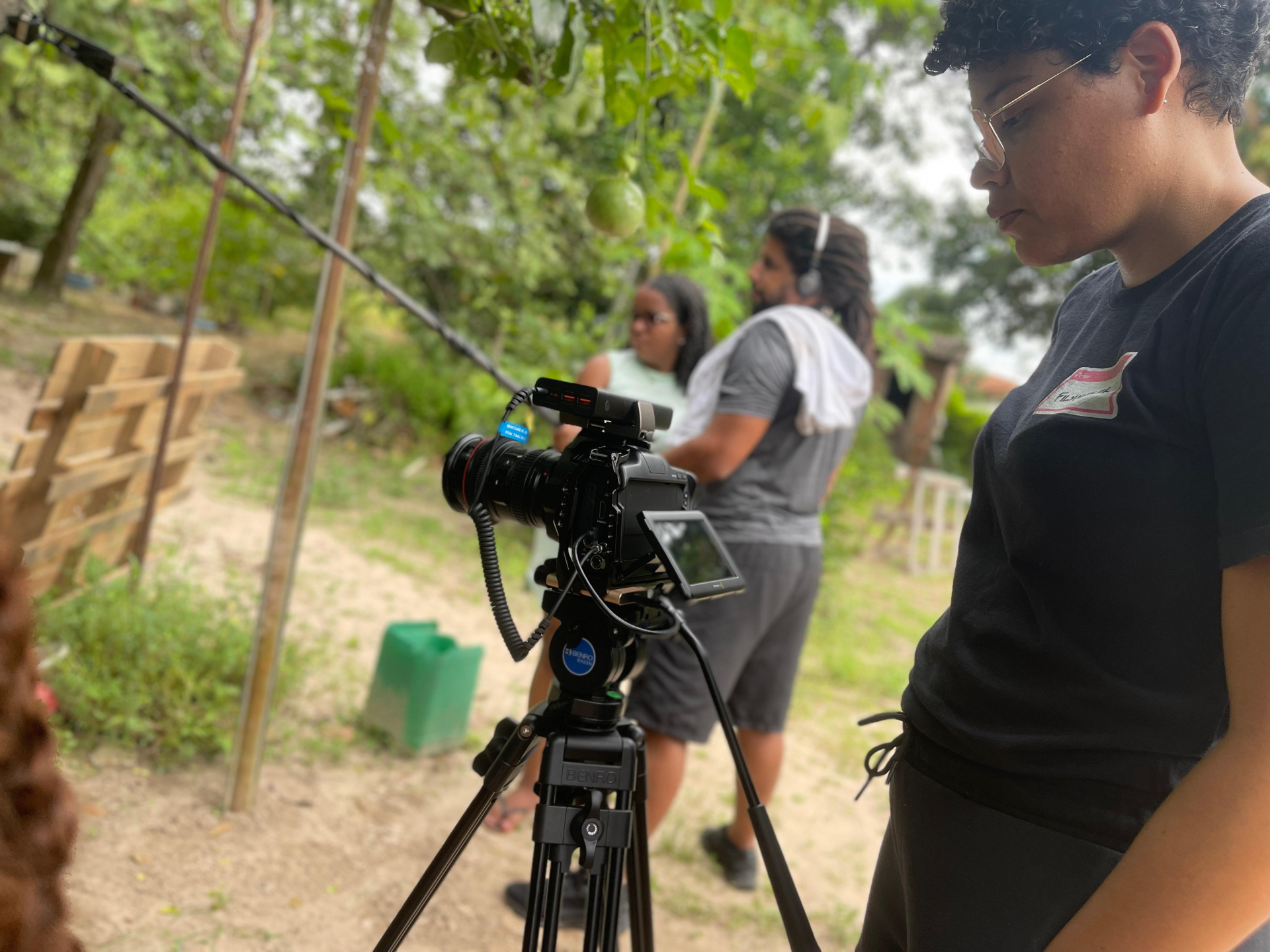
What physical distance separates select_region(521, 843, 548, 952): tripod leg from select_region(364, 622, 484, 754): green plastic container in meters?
2.08

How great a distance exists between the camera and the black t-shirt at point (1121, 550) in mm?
807

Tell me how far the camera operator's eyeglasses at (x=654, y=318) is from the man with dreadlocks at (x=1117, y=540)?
2120 mm

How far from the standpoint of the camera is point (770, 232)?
9.21 feet

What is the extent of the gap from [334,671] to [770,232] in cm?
256

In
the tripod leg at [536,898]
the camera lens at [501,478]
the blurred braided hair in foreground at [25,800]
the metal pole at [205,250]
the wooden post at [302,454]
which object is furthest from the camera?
the metal pole at [205,250]

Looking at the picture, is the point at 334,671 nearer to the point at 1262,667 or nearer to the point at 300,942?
the point at 300,942

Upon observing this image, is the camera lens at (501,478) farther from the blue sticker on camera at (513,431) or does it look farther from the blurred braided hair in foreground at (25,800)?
the blurred braided hair in foreground at (25,800)

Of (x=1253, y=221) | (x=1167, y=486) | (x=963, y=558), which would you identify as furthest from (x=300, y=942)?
(x=1253, y=221)

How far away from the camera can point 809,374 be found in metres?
2.58

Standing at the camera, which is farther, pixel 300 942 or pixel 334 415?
pixel 334 415

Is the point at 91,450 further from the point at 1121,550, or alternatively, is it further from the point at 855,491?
the point at 855,491

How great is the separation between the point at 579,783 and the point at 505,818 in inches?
72.8

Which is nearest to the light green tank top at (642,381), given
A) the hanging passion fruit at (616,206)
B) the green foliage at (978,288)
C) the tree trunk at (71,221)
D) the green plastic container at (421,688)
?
the green plastic container at (421,688)

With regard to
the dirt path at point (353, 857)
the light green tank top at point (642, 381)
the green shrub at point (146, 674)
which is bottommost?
the dirt path at point (353, 857)
